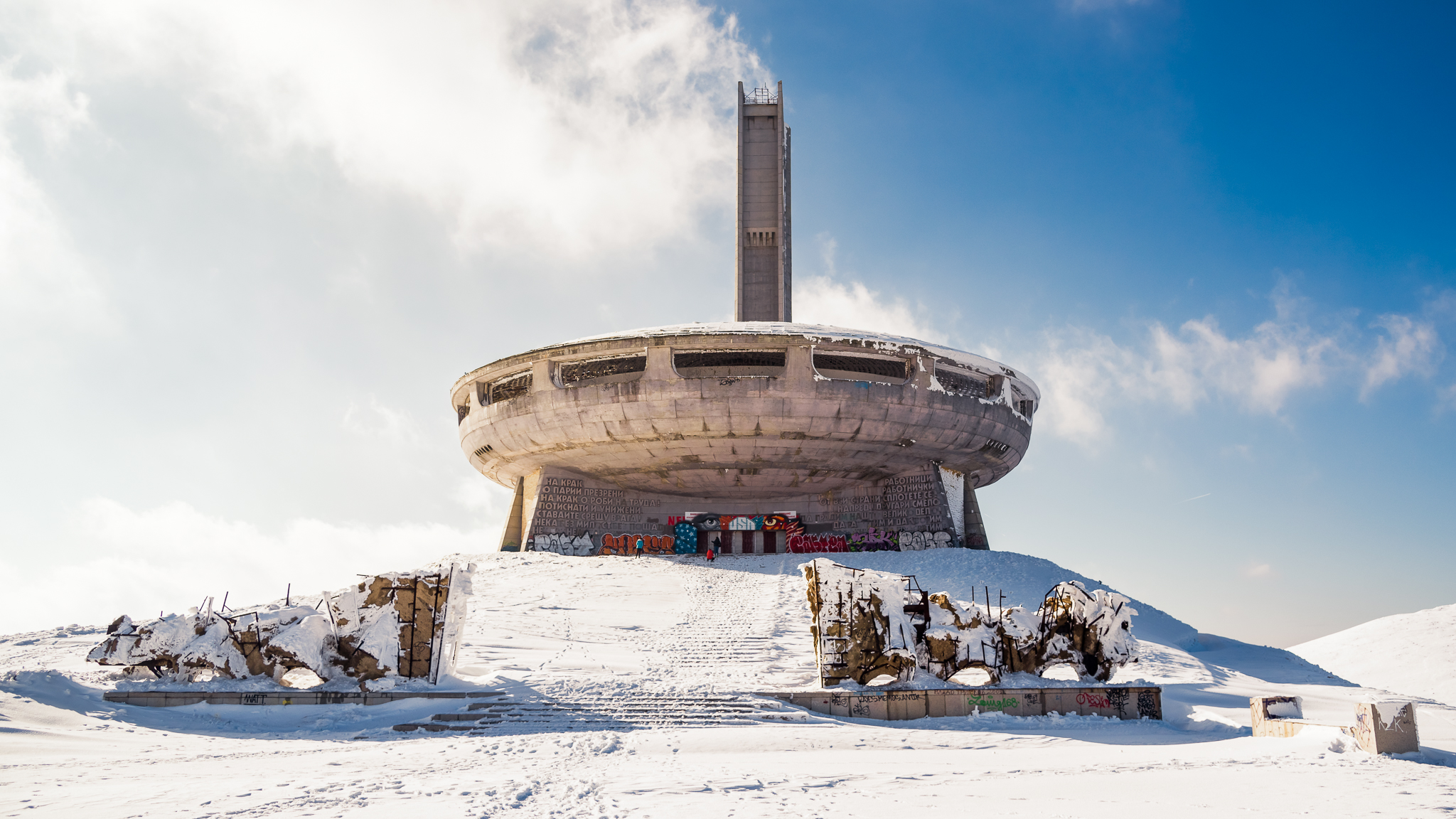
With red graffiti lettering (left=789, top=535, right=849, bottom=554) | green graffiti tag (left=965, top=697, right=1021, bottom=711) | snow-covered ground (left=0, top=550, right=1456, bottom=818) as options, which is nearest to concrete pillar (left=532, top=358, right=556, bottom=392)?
red graffiti lettering (left=789, top=535, right=849, bottom=554)

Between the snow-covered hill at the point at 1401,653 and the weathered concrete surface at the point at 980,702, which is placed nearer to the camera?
the weathered concrete surface at the point at 980,702

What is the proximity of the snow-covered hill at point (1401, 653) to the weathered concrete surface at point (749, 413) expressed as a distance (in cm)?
1425

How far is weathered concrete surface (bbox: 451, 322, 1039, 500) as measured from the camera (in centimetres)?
2677

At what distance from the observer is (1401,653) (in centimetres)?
3262

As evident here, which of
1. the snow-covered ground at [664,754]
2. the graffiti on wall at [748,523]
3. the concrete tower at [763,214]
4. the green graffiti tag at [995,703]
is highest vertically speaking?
the concrete tower at [763,214]

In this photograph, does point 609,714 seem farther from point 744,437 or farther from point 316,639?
point 744,437

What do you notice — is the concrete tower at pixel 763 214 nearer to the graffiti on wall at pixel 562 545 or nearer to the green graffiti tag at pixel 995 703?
the graffiti on wall at pixel 562 545

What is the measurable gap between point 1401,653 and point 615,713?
35476 mm

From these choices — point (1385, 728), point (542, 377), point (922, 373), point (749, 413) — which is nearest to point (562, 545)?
point (542, 377)

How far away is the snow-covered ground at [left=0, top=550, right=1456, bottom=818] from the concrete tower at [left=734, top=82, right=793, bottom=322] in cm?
3268

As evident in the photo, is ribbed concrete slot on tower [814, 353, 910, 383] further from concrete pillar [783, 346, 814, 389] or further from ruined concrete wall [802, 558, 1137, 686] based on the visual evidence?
ruined concrete wall [802, 558, 1137, 686]

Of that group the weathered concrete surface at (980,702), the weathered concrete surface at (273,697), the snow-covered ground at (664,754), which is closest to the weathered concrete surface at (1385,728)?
the snow-covered ground at (664,754)

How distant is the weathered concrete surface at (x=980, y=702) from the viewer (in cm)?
1123

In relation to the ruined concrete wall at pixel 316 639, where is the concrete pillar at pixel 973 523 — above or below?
above
